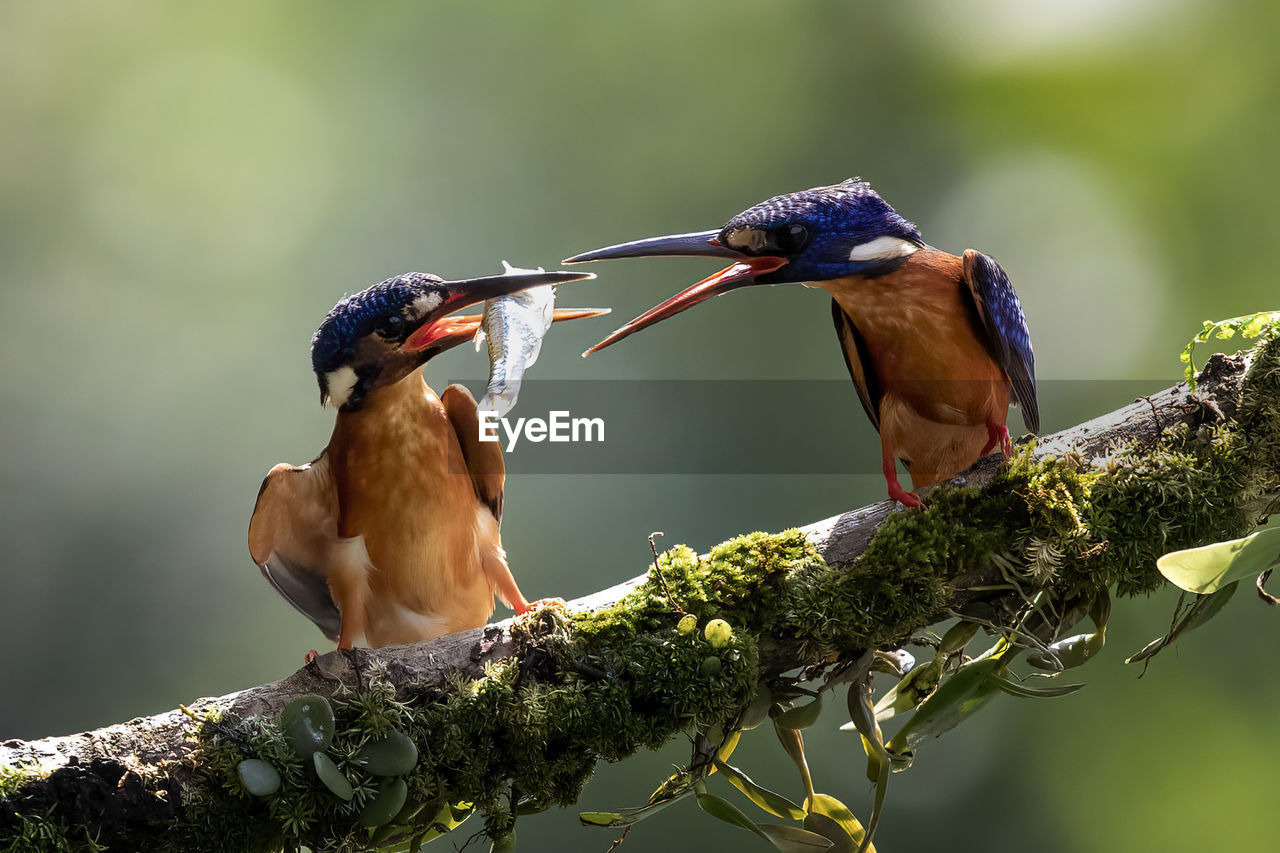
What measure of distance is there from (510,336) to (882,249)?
75cm

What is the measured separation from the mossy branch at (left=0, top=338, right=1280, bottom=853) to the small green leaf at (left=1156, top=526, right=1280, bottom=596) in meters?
0.13

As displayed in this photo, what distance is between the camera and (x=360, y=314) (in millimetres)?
2062

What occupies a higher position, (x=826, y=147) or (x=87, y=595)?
(x=826, y=147)

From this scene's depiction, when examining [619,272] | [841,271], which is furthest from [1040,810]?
[841,271]

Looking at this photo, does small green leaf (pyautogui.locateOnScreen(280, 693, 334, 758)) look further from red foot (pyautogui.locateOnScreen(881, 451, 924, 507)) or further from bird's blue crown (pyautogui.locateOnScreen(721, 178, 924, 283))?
bird's blue crown (pyautogui.locateOnScreen(721, 178, 924, 283))

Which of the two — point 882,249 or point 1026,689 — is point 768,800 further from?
point 882,249

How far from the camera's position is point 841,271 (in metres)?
1.99

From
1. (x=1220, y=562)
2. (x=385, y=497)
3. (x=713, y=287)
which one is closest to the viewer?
(x=1220, y=562)

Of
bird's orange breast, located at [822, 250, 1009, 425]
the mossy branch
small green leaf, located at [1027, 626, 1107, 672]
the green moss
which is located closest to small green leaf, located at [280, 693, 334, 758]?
the mossy branch

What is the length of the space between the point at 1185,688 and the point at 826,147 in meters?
3.94

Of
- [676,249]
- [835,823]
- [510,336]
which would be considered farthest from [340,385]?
[835,823]

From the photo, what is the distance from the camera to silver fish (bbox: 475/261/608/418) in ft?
6.43

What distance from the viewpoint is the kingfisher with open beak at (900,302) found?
1.97 meters

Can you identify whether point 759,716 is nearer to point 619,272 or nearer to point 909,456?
point 909,456
